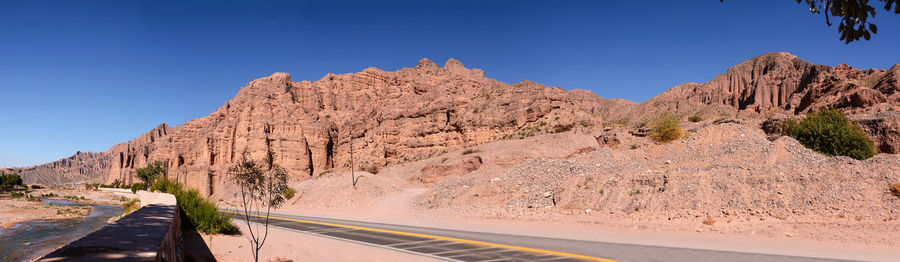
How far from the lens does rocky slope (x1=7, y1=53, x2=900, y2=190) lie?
190ft

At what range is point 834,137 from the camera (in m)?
32.2

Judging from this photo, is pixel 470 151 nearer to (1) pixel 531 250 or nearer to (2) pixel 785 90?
(1) pixel 531 250

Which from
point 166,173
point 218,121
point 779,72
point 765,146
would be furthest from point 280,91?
point 779,72

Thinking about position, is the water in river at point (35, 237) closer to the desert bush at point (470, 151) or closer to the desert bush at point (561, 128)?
the desert bush at point (470, 151)

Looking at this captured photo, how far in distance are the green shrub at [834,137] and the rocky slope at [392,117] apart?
7.22 meters

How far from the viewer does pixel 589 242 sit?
13.6 metres

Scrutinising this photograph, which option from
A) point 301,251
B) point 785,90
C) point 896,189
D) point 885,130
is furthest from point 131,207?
point 785,90

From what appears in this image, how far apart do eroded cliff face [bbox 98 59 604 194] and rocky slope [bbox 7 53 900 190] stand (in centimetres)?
18

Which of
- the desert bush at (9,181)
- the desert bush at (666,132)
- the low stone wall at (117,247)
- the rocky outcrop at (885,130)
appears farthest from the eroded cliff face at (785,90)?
the desert bush at (9,181)

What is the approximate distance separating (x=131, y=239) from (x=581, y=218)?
18.0 metres

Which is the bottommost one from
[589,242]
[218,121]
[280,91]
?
[589,242]

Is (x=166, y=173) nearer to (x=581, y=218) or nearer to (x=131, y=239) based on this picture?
(x=581, y=218)

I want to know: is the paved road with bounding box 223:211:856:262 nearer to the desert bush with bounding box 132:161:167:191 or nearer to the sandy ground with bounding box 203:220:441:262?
the sandy ground with bounding box 203:220:441:262

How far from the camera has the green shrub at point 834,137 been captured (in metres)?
31.2
